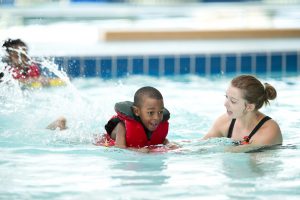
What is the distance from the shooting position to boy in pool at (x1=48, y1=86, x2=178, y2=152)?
495cm

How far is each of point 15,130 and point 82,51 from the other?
10.3 ft

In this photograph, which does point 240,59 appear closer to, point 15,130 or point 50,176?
point 15,130

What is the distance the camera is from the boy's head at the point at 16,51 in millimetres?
7379

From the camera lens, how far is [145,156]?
16.4 feet

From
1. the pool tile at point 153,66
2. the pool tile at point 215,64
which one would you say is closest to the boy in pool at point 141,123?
the pool tile at point 153,66

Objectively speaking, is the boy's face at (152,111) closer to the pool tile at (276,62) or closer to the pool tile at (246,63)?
the pool tile at (246,63)

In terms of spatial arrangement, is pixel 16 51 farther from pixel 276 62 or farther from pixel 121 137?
pixel 276 62

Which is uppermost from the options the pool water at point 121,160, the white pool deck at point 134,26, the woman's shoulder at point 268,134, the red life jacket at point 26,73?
the white pool deck at point 134,26

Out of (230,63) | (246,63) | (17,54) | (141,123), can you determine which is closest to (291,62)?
(246,63)

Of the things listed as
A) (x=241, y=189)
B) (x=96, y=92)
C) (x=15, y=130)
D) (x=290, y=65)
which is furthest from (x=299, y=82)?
(x=241, y=189)

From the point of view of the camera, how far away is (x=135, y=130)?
511cm

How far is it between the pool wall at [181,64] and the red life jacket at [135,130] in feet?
12.3

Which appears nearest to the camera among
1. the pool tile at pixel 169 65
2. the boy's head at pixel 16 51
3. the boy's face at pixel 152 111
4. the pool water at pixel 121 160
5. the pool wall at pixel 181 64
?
the pool water at pixel 121 160

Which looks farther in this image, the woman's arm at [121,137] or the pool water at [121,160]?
the woman's arm at [121,137]
